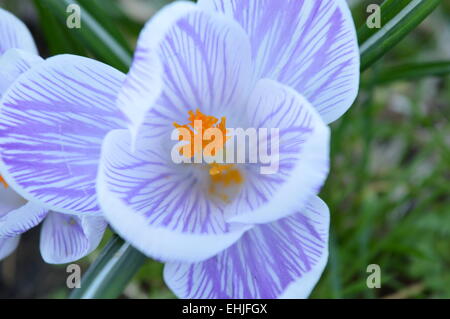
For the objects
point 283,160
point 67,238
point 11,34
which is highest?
point 11,34

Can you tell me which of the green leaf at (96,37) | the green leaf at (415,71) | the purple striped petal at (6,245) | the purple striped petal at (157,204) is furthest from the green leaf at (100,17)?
the green leaf at (415,71)

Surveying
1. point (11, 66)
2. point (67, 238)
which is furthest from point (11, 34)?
point (67, 238)

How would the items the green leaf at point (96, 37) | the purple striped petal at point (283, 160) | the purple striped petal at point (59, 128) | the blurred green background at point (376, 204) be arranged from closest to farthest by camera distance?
the purple striped petal at point (283, 160) → the purple striped petal at point (59, 128) → the green leaf at point (96, 37) → the blurred green background at point (376, 204)

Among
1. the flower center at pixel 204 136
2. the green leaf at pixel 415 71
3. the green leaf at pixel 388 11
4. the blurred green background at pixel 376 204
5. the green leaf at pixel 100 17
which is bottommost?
the blurred green background at pixel 376 204

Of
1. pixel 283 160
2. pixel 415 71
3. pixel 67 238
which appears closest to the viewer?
pixel 283 160

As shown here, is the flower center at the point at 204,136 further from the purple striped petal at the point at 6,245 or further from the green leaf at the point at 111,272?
the purple striped petal at the point at 6,245

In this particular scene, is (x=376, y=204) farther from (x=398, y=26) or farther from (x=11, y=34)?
(x=11, y=34)

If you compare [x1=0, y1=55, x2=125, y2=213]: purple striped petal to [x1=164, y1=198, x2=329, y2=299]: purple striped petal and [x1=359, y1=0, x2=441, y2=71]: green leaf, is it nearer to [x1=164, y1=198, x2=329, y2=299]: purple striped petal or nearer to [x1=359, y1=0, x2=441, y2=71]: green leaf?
[x1=164, y1=198, x2=329, y2=299]: purple striped petal
